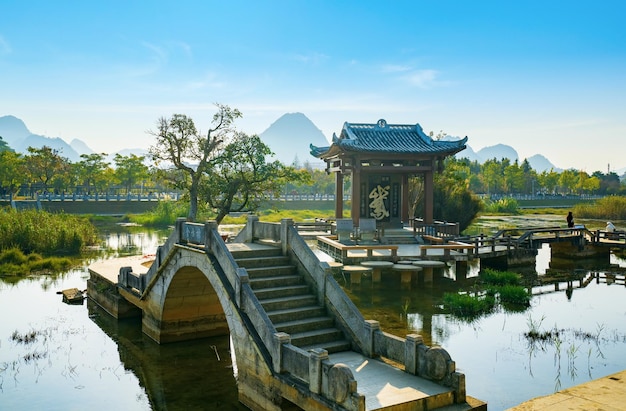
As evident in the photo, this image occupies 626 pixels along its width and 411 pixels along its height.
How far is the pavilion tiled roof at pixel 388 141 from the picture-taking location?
27.8 m

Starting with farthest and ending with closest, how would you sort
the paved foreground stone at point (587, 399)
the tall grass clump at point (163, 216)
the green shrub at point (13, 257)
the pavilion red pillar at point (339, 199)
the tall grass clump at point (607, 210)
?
the tall grass clump at point (607, 210) → the tall grass clump at point (163, 216) → the pavilion red pillar at point (339, 199) → the green shrub at point (13, 257) → the paved foreground stone at point (587, 399)

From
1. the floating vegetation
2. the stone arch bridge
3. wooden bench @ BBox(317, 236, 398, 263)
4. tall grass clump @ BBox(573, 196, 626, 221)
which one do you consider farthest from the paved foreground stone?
tall grass clump @ BBox(573, 196, 626, 221)

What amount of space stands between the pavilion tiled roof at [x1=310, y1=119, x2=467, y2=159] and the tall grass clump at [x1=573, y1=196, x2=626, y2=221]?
42580 millimetres

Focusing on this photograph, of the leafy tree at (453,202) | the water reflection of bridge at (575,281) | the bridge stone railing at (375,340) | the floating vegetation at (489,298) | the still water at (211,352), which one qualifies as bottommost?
the still water at (211,352)

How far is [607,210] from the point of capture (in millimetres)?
63250

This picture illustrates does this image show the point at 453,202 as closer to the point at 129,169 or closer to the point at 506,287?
the point at 506,287

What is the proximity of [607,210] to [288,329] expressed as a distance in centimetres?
6419

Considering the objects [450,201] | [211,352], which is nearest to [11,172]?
[450,201]

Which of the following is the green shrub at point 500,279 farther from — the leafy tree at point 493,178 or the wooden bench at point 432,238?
the leafy tree at point 493,178

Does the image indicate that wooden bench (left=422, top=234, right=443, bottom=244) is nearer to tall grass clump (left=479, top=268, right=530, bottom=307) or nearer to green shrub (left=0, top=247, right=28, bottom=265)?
tall grass clump (left=479, top=268, right=530, bottom=307)

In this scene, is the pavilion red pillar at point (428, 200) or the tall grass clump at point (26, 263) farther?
the pavilion red pillar at point (428, 200)

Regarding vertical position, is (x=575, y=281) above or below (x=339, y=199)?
below

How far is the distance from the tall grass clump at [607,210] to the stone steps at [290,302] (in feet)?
205

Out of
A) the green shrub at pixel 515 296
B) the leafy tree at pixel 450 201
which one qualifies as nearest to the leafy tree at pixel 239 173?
the leafy tree at pixel 450 201
